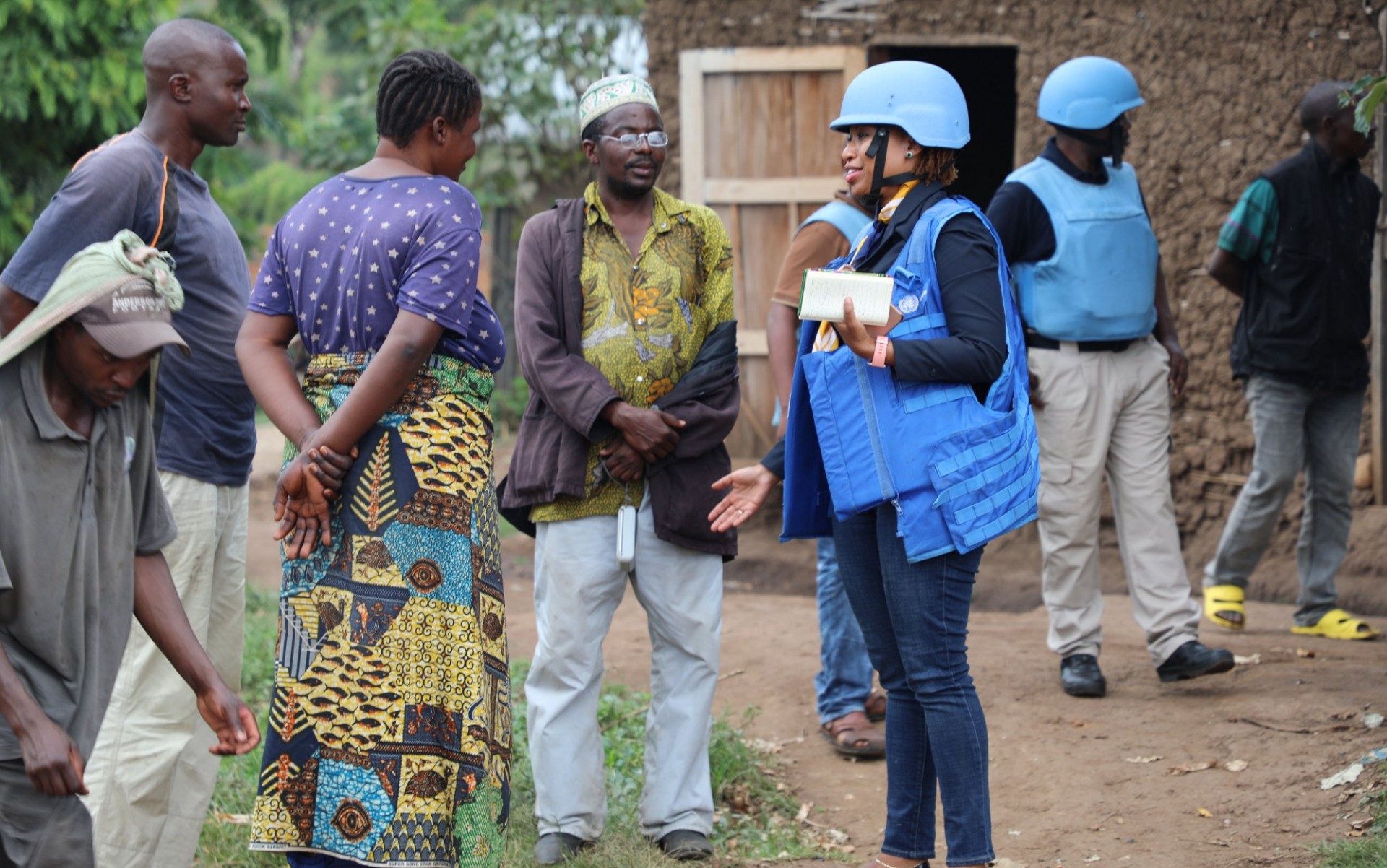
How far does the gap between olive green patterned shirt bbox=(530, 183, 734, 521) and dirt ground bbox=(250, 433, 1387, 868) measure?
1.13 meters

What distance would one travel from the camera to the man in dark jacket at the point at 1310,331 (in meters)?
5.60

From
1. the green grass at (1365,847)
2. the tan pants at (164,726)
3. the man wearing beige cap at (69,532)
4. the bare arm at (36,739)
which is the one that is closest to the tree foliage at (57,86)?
the tan pants at (164,726)

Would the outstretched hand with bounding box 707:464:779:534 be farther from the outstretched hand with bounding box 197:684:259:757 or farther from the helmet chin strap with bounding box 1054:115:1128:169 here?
the helmet chin strap with bounding box 1054:115:1128:169

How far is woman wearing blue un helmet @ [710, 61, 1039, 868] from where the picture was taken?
10.3ft

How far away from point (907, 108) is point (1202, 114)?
434 cm

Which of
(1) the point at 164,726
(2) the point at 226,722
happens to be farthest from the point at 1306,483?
(2) the point at 226,722

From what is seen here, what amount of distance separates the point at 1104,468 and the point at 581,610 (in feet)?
7.48

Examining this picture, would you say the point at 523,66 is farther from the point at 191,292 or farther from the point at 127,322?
the point at 127,322

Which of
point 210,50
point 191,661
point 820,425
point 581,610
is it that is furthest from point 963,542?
point 210,50

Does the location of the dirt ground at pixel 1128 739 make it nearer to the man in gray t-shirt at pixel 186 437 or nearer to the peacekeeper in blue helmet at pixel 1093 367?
the peacekeeper in blue helmet at pixel 1093 367

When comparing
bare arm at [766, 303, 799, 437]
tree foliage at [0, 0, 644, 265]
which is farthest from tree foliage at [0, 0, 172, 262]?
bare arm at [766, 303, 799, 437]

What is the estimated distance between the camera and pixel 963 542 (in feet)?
10.2

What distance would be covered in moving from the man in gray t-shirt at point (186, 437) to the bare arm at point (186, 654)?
79cm

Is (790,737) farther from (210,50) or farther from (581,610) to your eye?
(210,50)
